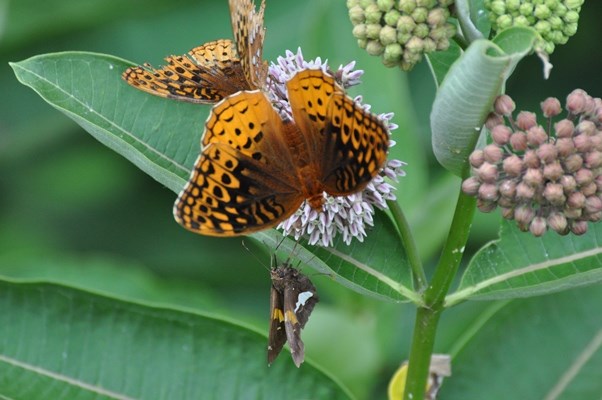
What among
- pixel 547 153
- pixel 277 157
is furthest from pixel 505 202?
pixel 277 157

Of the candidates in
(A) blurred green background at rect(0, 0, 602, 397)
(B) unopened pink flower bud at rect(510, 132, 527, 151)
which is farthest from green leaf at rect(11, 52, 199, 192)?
(A) blurred green background at rect(0, 0, 602, 397)

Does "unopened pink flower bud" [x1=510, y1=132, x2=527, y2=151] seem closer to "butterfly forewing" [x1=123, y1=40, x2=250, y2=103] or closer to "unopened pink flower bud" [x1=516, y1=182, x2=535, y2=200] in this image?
"unopened pink flower bud" [x1=516, y1=182, x2=535, y2=200]

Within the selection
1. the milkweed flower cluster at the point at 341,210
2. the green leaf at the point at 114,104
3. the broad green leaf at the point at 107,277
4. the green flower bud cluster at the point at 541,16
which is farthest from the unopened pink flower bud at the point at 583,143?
the broad green leaf at the point at 107,277

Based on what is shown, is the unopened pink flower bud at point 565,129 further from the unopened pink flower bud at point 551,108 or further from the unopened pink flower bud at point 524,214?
the unopened pink flower bud at point 524,214

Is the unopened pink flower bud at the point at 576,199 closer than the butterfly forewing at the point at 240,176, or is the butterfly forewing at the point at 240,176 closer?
the unopened pink flower bud at the point at 576,199

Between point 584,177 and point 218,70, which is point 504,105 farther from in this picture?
point 218,70

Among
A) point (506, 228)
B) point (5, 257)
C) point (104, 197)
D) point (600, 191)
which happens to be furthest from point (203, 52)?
point (104, 197)

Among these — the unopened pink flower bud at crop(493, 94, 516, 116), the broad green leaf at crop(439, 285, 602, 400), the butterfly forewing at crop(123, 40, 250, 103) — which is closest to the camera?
the unopened pink flower bud at crop(493, 94, 516, 116)

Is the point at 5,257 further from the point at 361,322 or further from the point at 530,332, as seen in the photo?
the point at 530,332
